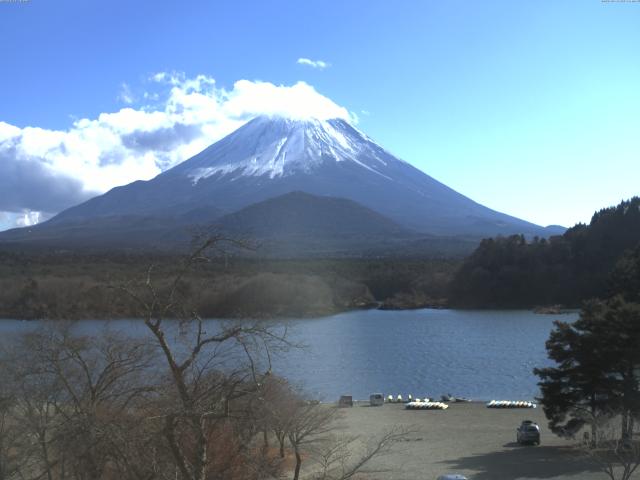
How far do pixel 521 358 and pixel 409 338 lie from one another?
6783 millimetres

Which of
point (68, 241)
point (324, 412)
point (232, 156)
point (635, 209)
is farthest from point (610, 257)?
point (232, 156)

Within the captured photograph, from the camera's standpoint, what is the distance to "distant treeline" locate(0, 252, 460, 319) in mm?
33344

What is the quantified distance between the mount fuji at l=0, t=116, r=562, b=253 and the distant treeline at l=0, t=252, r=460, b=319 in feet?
85.8

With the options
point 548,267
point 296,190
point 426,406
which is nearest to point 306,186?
point 296,190

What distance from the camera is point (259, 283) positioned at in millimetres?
39500

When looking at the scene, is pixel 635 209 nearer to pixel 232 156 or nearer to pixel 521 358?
pixel 521 358

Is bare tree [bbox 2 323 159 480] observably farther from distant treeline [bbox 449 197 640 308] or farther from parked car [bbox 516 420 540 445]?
distant treeline [bbox 449 197 640 308]

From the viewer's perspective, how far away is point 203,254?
3.81 m

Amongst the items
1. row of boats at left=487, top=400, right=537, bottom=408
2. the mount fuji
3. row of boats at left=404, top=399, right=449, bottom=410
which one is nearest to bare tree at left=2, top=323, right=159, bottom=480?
row of boats at left=404, top=399, right=449, bottom=410

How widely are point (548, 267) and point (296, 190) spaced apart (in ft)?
151

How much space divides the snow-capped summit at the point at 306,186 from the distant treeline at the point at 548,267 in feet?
111

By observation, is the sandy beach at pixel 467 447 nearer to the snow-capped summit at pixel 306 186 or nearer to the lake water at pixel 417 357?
the lake water at pixel 417 357

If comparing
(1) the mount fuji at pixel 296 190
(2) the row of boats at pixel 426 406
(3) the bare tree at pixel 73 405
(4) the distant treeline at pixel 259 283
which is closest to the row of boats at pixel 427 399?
(2) the row of boats at pixel 426 406

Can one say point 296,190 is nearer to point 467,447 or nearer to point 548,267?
point 548,267
